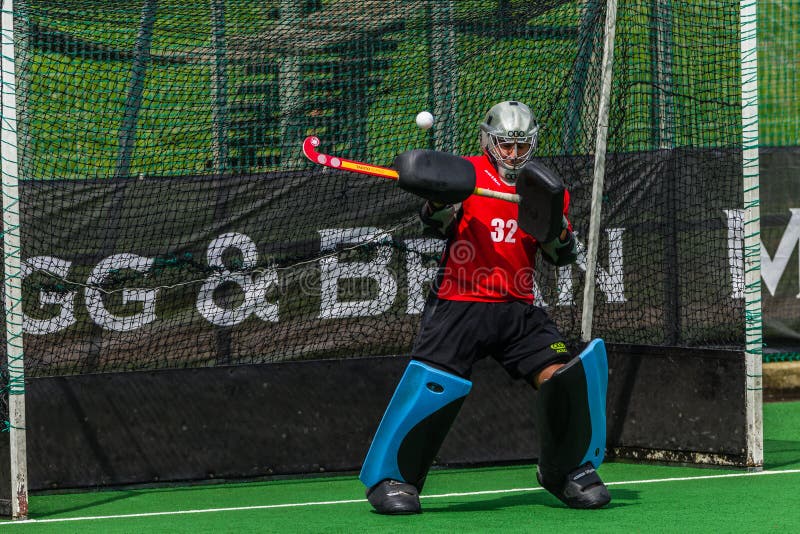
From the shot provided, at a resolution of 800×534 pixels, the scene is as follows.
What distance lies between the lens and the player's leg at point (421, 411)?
16.5 ft

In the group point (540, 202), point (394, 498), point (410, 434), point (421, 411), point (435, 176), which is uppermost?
point (435, 176)

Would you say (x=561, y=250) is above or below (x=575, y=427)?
above

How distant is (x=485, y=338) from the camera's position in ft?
16.7

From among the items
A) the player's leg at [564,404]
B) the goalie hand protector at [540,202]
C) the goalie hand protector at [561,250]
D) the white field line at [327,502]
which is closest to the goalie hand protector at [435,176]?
the goalie hand protector at [540,202]

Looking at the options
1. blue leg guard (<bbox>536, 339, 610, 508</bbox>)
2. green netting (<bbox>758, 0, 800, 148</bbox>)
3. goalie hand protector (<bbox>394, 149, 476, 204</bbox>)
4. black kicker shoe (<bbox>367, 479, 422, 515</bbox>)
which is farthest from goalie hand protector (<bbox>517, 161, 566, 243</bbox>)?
green netting (<bbox>758, 0, 800, 148</bbox>)

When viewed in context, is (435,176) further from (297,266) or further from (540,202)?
(297,266)

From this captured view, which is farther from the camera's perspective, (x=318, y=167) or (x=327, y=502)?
(x=318, y=167)

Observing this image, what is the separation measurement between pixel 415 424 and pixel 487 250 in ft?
2.68

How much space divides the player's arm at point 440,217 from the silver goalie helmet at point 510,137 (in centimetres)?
28

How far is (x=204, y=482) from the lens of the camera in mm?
6273

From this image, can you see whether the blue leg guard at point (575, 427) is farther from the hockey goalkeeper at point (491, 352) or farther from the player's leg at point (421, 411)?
the player's leg at point (421, 411)

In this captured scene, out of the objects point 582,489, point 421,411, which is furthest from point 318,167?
point 582,489

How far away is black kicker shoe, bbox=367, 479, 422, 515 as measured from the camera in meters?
5.01

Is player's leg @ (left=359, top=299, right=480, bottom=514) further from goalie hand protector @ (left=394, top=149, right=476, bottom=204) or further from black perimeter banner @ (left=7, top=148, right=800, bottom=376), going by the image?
black perimeter banner @ (left=7, top=148, right=800, bottom=376)
